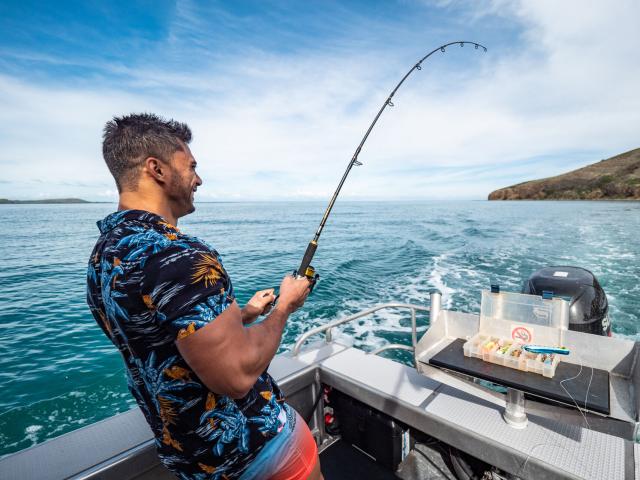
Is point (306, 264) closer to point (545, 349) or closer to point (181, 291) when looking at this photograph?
A: point (181, 291)

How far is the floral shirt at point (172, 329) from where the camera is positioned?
85 cm

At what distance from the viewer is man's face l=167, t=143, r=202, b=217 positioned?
1168 mm

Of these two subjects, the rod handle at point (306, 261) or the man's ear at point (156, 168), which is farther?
the rod handle at point (306, 261)

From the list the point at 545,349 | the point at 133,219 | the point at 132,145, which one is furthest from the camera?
the point at 545,349

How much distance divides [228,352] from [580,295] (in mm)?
4645

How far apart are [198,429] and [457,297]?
8.19 meters

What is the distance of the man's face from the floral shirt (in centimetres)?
22

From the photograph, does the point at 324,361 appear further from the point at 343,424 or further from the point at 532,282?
the point at 532,282

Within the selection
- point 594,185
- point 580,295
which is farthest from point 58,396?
point 594,185

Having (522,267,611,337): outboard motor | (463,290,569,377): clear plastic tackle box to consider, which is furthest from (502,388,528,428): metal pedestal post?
(522,267,611,337): outboard motor

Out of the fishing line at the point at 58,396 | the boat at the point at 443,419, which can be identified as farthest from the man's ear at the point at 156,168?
the fishing line at the point at 58,396

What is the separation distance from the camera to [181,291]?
2.74 ft

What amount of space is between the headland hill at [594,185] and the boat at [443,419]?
237 ft

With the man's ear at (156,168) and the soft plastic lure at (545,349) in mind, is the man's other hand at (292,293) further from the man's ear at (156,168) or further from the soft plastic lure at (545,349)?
the soft plastic lure at (545,349)
